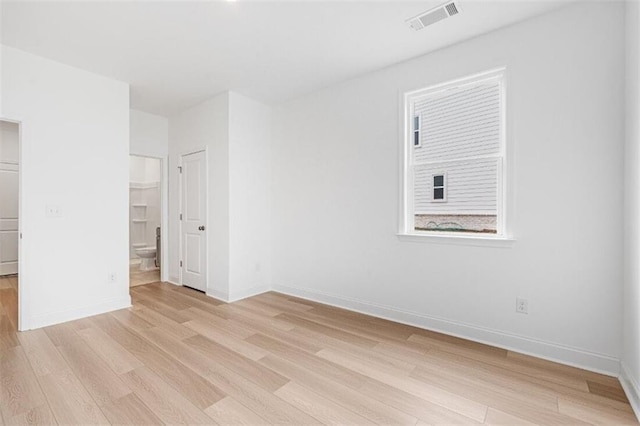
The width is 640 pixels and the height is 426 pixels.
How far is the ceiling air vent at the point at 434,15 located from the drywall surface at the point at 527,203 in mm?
182

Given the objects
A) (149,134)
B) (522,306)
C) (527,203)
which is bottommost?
(522,306)

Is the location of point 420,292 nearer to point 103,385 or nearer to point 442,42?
point 442,42

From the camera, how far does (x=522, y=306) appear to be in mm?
2561

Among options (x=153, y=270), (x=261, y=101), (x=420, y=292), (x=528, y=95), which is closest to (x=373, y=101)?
(x=528, y=95)

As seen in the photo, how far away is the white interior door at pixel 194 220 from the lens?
440cm

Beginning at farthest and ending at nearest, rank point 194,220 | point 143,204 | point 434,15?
point 143,204 < point 194,220 < point 434,15

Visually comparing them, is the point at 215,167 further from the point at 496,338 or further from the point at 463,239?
the point at 496,338

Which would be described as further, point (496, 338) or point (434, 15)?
point (496, 338)

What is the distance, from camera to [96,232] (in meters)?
3.51

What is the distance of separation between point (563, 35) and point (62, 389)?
4.40 m

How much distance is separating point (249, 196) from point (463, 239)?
2768 millimetres

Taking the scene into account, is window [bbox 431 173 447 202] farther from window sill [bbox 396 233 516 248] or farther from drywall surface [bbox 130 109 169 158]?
drywall surface [bbox 130 109 169 158]

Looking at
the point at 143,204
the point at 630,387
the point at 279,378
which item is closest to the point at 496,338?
the point at 630,387

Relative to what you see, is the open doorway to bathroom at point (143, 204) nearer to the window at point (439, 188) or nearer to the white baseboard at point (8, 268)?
the white baseboard at point (8, 268)
